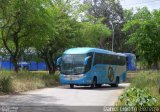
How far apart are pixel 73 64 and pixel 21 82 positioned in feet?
20.3

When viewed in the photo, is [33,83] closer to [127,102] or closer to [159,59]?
[159,59]

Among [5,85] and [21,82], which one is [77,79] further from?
[5,85]

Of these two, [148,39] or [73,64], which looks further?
[73,64]

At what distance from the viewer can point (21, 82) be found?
29.2m

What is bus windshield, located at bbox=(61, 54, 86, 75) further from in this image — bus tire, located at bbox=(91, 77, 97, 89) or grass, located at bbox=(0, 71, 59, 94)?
grass, located at bbox=(0, 71, 59, 94)

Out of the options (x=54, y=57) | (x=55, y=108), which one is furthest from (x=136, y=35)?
(x=54, y=57)

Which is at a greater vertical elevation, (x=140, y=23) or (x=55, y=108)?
(x=140, y=23)

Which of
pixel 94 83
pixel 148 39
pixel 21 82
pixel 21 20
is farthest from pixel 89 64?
pixel 148 39

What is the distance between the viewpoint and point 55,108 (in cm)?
1764

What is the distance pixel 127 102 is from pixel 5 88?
45.4 ft

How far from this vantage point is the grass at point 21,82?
1016 inches

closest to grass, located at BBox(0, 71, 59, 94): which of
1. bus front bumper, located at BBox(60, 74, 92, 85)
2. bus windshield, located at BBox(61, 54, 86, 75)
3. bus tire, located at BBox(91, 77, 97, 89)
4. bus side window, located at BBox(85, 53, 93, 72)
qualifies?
bus front bumper, located at BBox(60, 74, 92, 85)

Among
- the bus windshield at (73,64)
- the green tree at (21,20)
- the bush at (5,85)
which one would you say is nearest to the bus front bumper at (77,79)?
the bus windshield at (73,64)

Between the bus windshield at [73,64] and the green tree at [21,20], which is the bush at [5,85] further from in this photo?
the bus windshield at [73,64]
